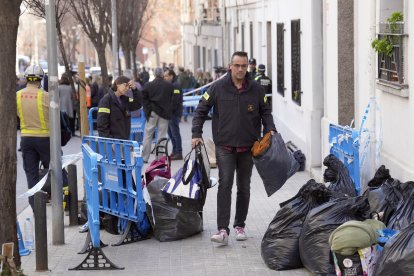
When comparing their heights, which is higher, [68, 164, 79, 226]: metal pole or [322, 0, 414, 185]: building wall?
[322, 0, 414, 185]: building wall

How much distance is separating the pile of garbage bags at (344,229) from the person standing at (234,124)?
82 cm

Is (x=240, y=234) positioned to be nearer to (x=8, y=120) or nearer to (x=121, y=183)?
(x=121, y=183)

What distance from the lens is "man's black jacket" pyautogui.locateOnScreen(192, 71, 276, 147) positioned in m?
9.34

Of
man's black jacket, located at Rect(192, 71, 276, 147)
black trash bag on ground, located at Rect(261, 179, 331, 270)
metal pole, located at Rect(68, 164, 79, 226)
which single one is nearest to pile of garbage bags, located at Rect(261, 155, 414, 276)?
black trash bag on ground, located at Rect(261, 179, 331, 270)

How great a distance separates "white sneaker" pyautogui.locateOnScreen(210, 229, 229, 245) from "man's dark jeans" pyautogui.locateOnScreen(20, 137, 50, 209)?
289 cm

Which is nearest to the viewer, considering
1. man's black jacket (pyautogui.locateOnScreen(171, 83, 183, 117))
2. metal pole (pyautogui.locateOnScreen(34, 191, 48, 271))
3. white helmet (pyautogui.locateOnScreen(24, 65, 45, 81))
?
metal pole (pyautogui.locateOnScreen(34, 191, 48, 271))

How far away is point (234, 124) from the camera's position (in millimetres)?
9328

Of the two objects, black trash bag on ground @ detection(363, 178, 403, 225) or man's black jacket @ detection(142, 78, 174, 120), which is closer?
black trash bag on ground @ detection(363, 178, 403, 225)

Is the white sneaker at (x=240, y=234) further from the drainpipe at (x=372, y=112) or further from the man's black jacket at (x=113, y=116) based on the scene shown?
the man's black jacket at (x=113, y=116)

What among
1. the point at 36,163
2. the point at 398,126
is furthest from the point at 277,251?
the point at 36,163

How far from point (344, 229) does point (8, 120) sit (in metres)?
2.74

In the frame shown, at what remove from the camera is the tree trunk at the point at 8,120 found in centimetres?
768

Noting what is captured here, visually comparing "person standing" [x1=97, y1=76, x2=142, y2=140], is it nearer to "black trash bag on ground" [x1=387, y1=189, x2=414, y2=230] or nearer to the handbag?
the handbag

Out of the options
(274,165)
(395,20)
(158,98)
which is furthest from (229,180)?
(158,98)
